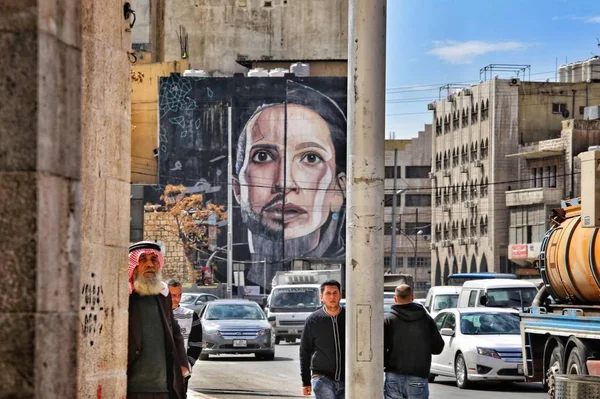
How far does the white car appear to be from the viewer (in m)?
25.5

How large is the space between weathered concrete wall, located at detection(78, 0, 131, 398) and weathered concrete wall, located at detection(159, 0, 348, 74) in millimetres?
86295

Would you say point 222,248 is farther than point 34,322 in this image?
Yes

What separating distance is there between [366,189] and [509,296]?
2381 cm

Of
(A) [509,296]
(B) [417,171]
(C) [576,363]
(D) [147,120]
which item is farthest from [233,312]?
(B) [417,171]

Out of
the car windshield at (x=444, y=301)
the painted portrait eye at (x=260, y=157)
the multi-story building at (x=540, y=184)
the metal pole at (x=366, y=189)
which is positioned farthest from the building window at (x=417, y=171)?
the metal pole at (x=366, y=189)

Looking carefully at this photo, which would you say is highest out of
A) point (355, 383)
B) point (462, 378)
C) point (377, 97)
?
point (377, 97)

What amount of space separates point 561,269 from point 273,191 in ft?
221

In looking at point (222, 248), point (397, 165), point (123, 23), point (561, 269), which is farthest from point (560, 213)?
point (397, 165)

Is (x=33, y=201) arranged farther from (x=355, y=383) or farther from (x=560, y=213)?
(x=560, y=213)

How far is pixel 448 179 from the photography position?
120500 millimetres

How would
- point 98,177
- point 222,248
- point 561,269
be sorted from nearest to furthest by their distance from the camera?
point 98,177 < point 561,269 < point 222,248

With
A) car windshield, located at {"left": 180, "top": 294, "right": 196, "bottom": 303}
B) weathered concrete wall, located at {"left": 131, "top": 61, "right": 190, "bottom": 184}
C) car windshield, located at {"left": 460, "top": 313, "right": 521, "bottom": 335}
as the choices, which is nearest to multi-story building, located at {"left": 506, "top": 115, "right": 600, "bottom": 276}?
weathered concrete wall, located at {"left": 131, "top": 61, "right": 190, "bottom": 184}

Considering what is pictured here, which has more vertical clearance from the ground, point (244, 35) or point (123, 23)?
point (244, 35)

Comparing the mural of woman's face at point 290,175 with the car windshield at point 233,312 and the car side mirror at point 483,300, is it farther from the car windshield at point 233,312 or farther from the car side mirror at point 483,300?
the car side mirror at point 483,300
